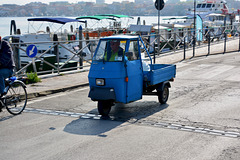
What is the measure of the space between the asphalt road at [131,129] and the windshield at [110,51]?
1386 millimetres

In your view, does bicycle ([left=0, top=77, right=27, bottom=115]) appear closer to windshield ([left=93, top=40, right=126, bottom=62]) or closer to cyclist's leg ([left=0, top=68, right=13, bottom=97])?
cyclist's leg ([left=0, top=68, right=13, bottom=97])

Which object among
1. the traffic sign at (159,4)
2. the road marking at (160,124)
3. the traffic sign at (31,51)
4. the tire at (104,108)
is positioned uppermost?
the traffic sign at (159,4)

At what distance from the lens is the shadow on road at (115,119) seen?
7523 millimetres

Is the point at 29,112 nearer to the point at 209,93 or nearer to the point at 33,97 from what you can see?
the point at 33,97

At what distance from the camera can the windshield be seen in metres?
8.77

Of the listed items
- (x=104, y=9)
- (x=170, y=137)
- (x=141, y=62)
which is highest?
(x=104, y=9)

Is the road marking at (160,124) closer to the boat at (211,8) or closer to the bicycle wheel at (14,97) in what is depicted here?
the bicycle wheel at (14,97)

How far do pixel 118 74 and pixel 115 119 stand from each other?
1.06 metres

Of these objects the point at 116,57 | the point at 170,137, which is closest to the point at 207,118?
the point at 170,137

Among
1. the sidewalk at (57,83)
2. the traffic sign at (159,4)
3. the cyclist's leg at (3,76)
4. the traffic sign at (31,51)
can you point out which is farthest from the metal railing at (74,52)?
the cyclist's leg at (3,76)

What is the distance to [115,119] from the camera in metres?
8.47

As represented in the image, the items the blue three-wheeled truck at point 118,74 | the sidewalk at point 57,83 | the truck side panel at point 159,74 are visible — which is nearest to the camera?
the blue three-wheeled truck at point 118,74

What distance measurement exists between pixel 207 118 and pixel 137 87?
73.0 inches

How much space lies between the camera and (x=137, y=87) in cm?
902
